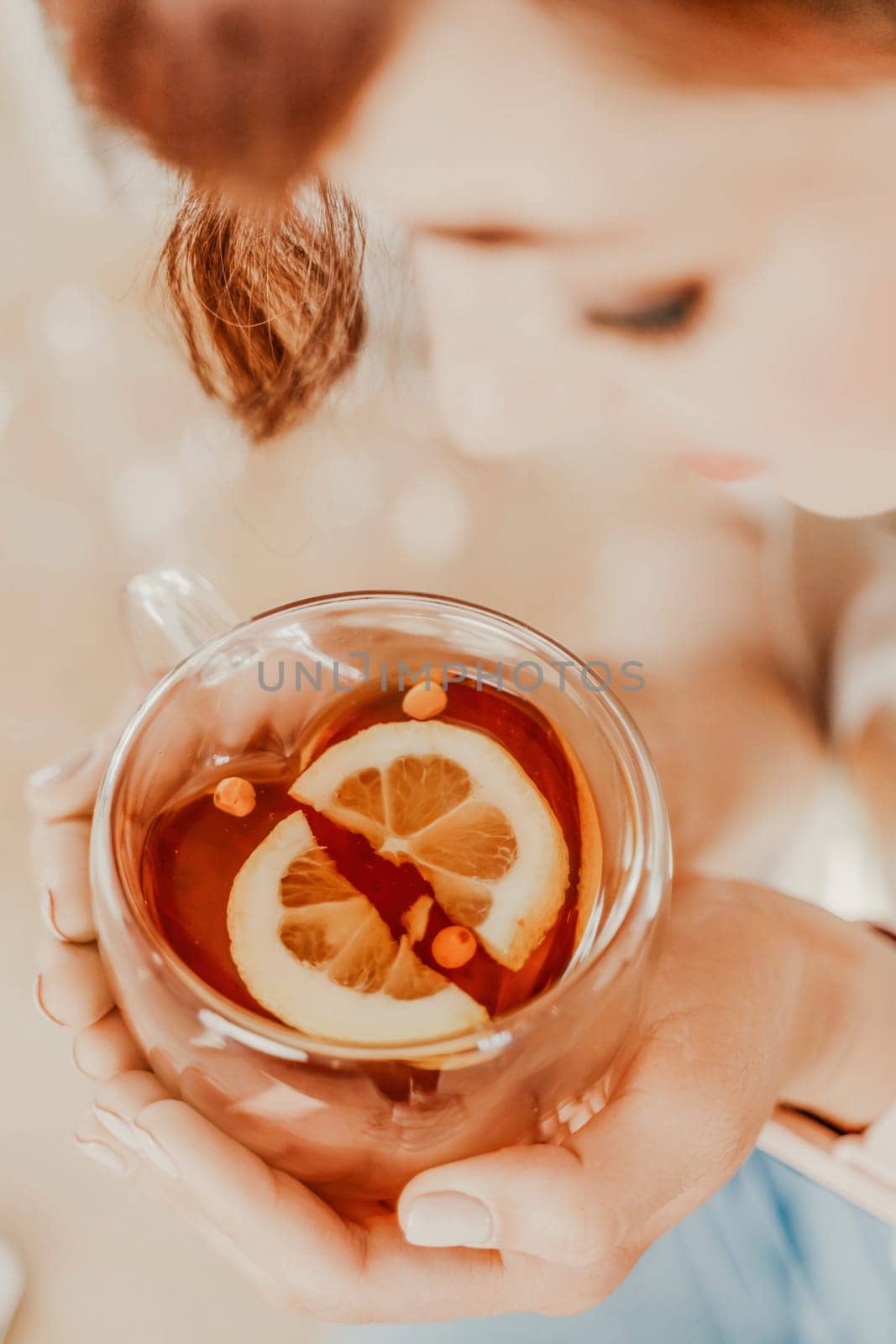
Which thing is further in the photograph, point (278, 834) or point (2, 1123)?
point (2, 1123)

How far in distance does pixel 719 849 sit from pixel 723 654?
Result: 147mm

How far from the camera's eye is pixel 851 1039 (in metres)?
0.73

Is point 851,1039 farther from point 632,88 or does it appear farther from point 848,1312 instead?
point 632,88

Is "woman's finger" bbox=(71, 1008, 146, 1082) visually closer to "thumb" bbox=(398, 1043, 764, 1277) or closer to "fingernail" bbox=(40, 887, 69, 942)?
"fingernail" bbox=(40, 887, 69, 942)

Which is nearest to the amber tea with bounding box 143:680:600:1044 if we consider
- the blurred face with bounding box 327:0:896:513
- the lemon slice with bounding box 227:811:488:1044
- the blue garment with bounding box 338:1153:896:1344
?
the lemon slice with bounding box 227:811:488:1044

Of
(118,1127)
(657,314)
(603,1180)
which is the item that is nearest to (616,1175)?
(603,1180)

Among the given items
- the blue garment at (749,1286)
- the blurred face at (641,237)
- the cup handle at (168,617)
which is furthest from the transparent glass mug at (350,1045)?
the blue garment at (749,1286)

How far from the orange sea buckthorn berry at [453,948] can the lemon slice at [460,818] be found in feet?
0.04

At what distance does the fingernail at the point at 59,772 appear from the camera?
1.97 ft

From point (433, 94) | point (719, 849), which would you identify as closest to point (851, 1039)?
point (719, 849)

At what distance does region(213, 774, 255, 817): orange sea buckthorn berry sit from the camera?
1.73ft

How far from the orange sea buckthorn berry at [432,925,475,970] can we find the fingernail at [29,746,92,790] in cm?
25

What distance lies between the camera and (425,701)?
578 millimetres

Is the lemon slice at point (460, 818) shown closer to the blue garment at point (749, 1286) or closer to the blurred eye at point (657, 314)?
the blurred eye at point (657, 314)
